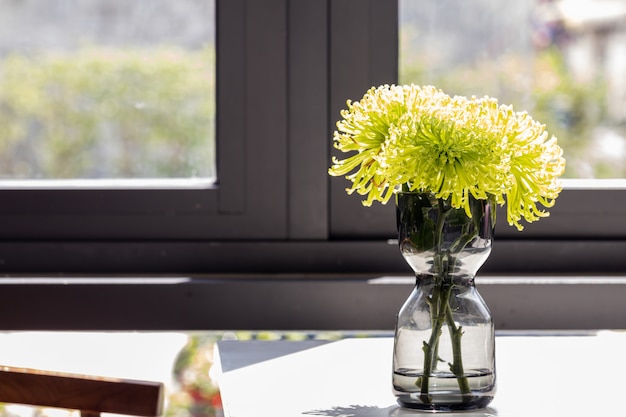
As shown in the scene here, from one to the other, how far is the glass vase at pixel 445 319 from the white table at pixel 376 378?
0.03 m

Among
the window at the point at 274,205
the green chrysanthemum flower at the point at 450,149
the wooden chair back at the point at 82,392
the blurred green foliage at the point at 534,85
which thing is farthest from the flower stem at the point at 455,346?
the blurred green foliage at the point at 534,85

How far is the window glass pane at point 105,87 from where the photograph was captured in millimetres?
1734

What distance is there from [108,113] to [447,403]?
994 mm

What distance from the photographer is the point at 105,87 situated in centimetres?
174

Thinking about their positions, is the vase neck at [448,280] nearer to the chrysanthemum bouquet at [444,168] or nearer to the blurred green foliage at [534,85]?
the chrysanthemum bouquet at [444,168]

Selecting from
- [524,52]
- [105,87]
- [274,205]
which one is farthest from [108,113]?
[524,52]

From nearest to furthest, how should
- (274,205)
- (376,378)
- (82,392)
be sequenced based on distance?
(82,392)
(376,378)
(274,205)

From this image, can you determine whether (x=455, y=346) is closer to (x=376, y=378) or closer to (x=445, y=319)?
(x=445, y=319)

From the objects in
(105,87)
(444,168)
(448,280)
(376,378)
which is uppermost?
(105,87)

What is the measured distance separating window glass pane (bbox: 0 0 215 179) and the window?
0.05m

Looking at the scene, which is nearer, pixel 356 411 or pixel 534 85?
pixel 356 411

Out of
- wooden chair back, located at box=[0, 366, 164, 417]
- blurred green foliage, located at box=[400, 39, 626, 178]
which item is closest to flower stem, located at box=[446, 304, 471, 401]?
wooden chair back, located at box=[0, 366, 164, 417]

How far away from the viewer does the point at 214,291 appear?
1630 mm

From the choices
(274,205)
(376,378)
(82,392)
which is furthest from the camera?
(274,205)
